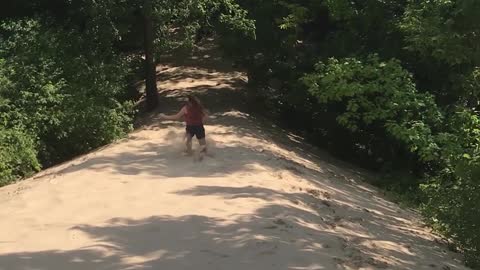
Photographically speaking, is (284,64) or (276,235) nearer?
(276,235)

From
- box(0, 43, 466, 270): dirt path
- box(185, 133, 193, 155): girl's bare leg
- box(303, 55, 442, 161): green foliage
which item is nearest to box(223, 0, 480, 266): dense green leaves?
box(303, 55, 442, 161): green foliage

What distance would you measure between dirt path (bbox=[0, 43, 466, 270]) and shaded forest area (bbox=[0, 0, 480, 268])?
4.97 ft

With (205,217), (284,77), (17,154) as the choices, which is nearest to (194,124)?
(17,154)

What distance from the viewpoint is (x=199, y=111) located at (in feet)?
36.7

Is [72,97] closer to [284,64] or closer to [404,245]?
[284,64]

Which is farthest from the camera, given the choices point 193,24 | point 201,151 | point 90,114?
point 193,24

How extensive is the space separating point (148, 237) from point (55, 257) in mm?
1100

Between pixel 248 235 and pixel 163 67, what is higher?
pixel 163 67

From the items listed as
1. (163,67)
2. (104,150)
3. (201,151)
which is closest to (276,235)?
(201,151)

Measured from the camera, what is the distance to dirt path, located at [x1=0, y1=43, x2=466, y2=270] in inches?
237

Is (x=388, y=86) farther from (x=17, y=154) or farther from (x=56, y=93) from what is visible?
(x=17, y=154)

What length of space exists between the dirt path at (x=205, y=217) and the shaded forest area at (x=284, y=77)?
151 cm

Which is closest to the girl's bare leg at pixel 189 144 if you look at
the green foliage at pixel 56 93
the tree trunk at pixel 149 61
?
the green foliage at pixel 56 93

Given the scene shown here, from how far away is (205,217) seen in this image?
7.39m
